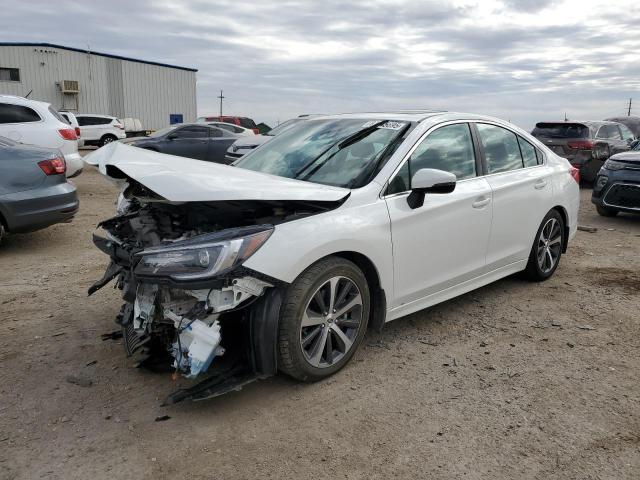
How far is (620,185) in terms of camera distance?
880 centimetres

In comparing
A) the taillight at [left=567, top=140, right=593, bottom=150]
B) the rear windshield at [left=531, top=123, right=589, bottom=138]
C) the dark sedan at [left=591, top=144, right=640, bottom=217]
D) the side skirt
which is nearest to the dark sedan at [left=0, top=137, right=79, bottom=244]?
the side skirt

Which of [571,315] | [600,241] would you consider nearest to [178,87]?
[600,241]

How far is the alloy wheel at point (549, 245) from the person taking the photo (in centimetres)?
520

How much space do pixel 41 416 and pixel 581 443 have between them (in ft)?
9.30

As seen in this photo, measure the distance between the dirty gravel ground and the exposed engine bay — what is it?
26 cm

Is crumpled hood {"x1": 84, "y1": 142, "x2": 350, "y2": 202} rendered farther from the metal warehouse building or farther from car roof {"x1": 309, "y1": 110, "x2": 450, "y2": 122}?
the metal warehouse building

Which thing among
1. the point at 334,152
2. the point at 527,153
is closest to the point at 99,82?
the point at 527,153

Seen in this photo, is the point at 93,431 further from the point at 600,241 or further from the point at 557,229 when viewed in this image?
the point at 600,241

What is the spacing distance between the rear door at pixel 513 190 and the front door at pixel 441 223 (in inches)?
6.0

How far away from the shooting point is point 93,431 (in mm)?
2854

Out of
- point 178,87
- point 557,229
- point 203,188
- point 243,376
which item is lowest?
point 243,376

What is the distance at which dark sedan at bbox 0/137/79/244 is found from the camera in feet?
19.8

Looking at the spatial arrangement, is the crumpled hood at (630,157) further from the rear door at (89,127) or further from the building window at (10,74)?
the building window at (10,74)

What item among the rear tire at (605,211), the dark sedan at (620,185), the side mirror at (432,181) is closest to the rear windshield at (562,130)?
the rear tire at (605,211)
